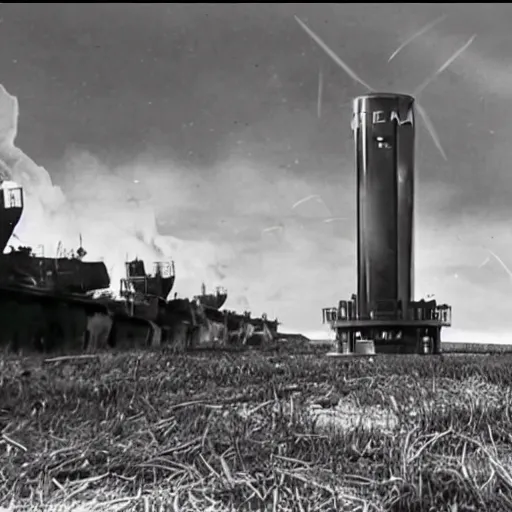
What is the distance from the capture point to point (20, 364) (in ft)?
32.9

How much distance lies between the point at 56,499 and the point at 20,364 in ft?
16.8

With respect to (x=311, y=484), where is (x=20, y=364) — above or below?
above

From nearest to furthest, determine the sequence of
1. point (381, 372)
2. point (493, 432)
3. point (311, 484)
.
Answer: point (311, 484), point (493, 432), point (381, 372)

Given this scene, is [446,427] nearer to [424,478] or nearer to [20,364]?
[424,478]

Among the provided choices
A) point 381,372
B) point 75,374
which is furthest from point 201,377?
point 381,372

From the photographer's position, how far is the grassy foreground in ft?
16.7

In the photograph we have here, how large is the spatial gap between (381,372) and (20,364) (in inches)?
169

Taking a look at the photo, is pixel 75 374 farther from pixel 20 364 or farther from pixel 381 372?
pixel 381 372

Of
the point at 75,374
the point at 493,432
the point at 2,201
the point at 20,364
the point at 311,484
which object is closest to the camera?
the point at 311,484

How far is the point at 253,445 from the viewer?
569 centimetres

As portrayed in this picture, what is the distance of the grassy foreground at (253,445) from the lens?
5.09 metres

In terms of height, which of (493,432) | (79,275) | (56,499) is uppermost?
(79,275)

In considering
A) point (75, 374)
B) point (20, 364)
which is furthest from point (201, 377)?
point (20, 364)

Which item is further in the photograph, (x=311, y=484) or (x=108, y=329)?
(x=108, y=329)
